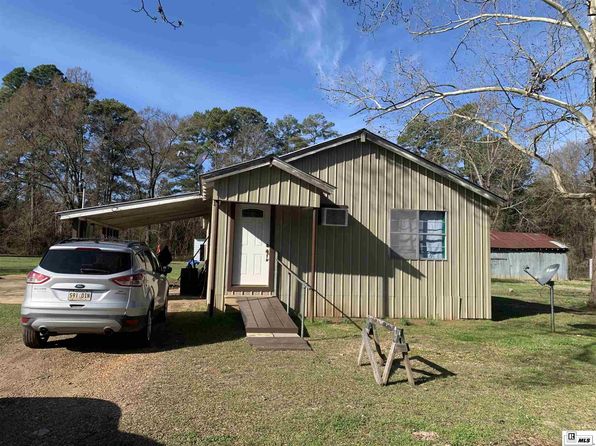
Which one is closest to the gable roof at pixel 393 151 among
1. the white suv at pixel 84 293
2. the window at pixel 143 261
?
the window at pixel 143 261

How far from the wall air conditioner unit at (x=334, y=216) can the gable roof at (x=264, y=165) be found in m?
1.25

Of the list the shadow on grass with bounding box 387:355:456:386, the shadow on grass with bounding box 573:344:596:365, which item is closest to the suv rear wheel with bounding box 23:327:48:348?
the shadow on grass with bounding box 387:355:456:386

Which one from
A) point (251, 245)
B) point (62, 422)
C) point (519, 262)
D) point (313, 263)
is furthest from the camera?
point (519, 262)

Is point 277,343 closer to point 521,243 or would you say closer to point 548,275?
point 548,275

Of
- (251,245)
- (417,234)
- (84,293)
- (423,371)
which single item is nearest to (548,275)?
(417,234)

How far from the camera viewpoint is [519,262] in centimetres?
3603

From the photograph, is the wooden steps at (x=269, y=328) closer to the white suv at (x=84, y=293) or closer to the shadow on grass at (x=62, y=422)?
the white suv at (x=84, y=293)

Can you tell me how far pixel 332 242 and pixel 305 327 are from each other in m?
2.55

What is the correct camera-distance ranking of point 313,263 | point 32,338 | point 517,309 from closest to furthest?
point 32,338 → point 313,263 → point 517,309

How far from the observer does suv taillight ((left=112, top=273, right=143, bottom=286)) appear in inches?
267

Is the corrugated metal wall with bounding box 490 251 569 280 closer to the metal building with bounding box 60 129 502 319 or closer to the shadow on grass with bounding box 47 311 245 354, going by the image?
the metal building with bounding box 60 129 502 319

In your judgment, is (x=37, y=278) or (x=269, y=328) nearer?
(x=37, y=278)

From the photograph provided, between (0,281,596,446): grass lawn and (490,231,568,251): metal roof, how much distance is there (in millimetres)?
28401

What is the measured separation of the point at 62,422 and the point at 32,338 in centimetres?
343
